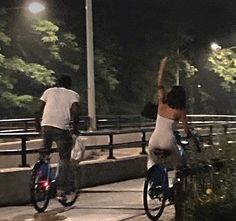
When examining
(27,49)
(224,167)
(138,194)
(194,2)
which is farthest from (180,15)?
(224,167)

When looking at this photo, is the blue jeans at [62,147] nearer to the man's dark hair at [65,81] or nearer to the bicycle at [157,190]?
the man's dark hair at [65,81]

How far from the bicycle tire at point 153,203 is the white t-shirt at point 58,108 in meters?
1.50

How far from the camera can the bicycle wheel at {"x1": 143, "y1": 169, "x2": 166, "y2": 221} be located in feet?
28.8

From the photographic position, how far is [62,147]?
31.3 feet

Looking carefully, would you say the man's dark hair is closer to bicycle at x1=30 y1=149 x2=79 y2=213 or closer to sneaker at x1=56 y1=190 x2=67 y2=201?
bicycle at x1=30 y1=149 x2=79 y2=213

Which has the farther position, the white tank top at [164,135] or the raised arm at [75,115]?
the raised arm at [75,115]

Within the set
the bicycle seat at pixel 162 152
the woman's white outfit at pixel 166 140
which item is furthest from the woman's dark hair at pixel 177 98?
the bicycle seat at pixel 162 152

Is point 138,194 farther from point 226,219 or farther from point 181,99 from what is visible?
point 226,219

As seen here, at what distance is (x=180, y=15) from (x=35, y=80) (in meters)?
20.0

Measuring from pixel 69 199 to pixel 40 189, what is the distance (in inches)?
28.9

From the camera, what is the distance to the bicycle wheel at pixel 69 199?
9.76 meters

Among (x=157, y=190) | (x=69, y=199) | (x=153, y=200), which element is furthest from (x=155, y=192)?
(x=69, y=199)

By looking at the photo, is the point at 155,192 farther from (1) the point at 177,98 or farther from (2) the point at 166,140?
(1) the point at 177,98

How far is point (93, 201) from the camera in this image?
34.7 feet
